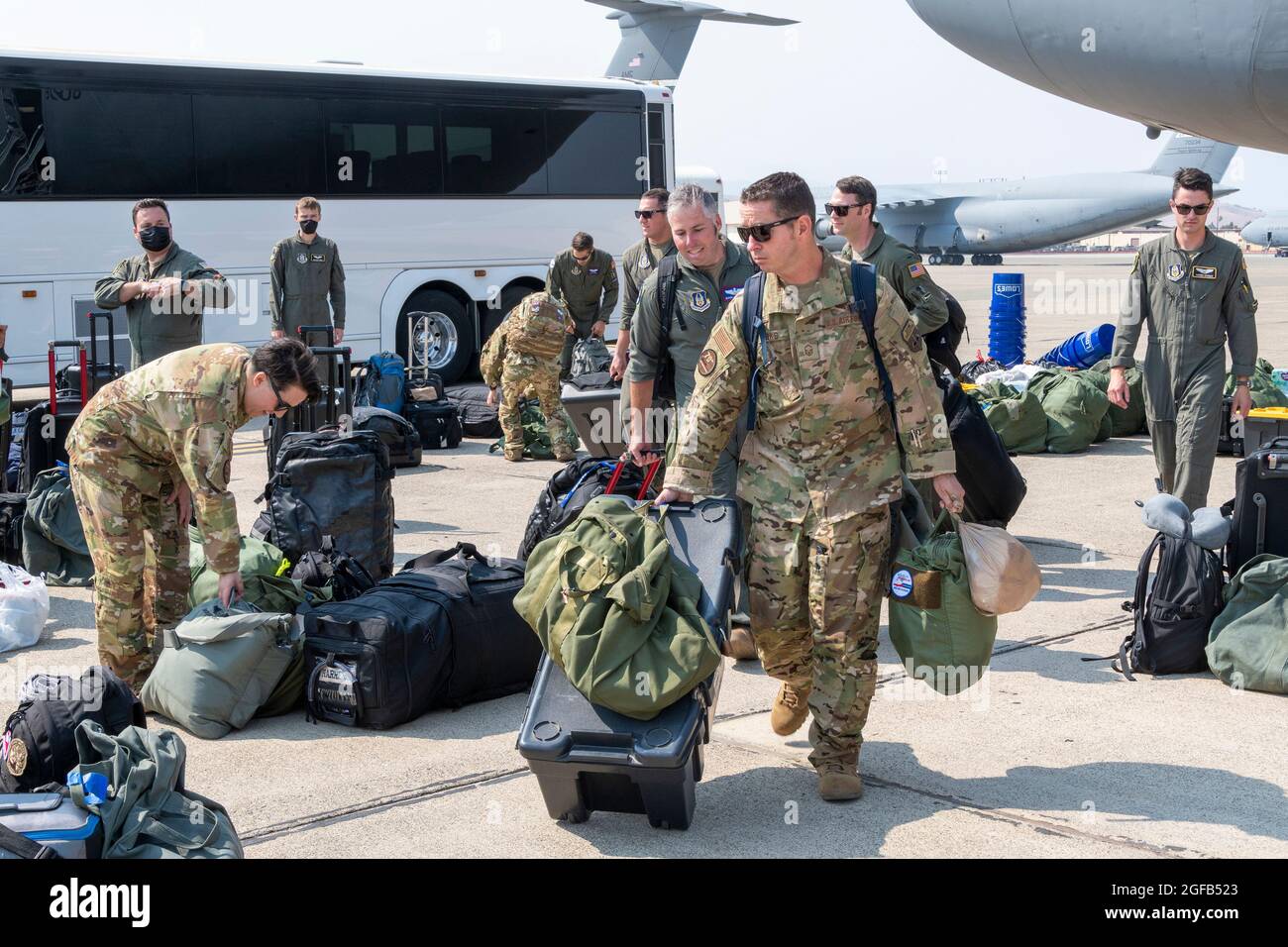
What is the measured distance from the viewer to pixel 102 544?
17.3 ft

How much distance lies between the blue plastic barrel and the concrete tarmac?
7.66 metres

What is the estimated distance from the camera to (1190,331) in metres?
6.98

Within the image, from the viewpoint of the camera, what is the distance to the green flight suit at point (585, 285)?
13.0 metres

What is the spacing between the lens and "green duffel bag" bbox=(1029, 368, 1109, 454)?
11.2 metres

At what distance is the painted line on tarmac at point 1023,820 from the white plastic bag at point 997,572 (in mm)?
598

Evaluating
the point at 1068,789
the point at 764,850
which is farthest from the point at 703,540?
the point at 1068,789

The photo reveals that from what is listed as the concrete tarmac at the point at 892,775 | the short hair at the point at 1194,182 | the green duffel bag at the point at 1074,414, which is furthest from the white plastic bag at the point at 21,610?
the green duffel bag at the point at 1074,414

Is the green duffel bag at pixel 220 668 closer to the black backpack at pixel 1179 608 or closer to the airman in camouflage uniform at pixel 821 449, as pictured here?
the airman in camouflage uniform at pixel 821 449

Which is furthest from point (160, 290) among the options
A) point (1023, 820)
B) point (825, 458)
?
point (1023, 820)

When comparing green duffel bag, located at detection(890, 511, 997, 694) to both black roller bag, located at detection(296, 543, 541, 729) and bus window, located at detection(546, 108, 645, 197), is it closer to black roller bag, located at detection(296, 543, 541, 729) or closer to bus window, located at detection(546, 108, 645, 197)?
black roller bag, located at detection(296, 543, 541, 729)

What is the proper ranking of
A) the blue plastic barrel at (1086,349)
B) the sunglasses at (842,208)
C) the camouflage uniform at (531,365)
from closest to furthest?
the sunglasses at (842,208) → the camouflage uniform at (531,365) → the blue plastic barrel at (1086,349)

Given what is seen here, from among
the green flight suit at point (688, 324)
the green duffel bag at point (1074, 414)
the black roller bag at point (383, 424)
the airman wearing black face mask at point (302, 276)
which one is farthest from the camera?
the airman wearing black face mask at point (302, 276)

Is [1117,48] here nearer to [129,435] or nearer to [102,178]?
[129,435]

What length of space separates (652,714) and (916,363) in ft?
4.42
